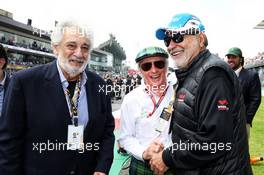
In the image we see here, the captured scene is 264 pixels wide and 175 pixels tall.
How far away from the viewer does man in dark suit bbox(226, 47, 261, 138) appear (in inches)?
209

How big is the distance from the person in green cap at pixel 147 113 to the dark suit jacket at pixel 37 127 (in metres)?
0.54

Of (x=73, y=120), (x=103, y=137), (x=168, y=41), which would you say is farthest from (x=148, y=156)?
(x=168, y=41)

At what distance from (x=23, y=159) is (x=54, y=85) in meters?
0.61

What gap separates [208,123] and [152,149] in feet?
2.67

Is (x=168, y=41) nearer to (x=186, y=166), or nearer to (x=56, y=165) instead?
(x=186, y=166)

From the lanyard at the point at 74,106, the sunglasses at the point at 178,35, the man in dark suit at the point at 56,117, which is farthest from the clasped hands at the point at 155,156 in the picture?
the sunglasses at the point at 178,35

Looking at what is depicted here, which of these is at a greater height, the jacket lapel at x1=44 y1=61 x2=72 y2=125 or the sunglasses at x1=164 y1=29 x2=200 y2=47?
the sunglasses at x1=164 y1=29 x2=200 y2=47

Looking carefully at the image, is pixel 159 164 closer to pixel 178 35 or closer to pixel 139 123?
pixel 139 123

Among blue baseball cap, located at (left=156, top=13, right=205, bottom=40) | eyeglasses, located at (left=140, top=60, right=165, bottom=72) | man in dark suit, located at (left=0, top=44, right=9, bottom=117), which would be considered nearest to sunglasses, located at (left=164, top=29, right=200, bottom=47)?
blue baseball cap, located at (left=156, top=13, right=205, bottom=40)

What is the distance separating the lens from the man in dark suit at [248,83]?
5.32 m

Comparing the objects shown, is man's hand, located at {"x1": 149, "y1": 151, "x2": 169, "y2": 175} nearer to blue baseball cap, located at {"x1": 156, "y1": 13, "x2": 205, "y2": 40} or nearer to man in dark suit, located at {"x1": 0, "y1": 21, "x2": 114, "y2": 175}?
man in dark suit, located at {"x1": 0, "y1": 21, "x2": 114, "y2": 175}

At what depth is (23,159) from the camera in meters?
2.32

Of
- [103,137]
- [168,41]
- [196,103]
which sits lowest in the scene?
[103,137]

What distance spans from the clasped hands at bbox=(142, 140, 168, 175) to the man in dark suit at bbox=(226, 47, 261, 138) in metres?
3.15
